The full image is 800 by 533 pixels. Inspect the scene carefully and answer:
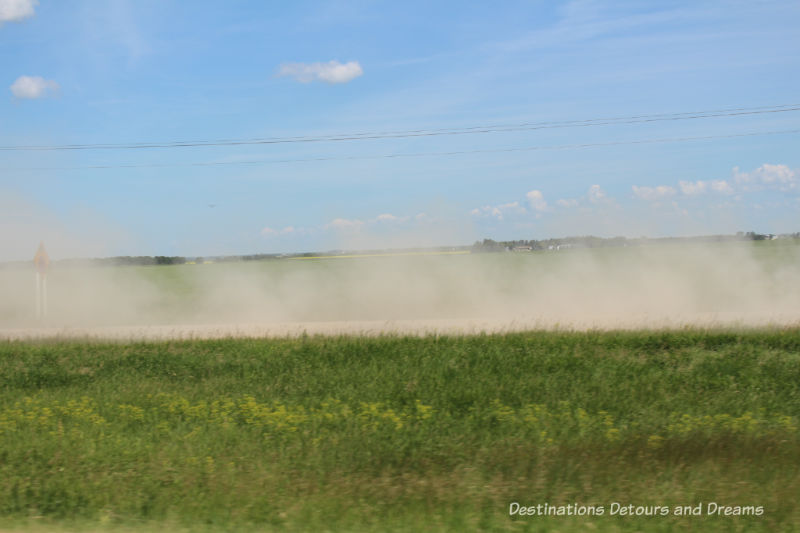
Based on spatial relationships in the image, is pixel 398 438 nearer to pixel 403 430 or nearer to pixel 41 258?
pixel 403 430

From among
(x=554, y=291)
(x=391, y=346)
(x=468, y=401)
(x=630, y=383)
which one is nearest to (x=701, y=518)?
(x=468, y=401)

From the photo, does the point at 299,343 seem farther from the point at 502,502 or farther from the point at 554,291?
the point at 554,291

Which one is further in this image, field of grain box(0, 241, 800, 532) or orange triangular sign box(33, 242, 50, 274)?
orange triangular sign box(33, 242, 50, 274)

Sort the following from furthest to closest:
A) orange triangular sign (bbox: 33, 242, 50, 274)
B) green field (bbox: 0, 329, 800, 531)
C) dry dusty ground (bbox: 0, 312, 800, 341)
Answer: orange triangular sign (bbox: 33, 242, 50, 274)
dry dusty ground (bbox: 0, 312, 800, 341)
green field (bbox: 0, 329, 800, 531)

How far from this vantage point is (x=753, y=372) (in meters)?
13.2

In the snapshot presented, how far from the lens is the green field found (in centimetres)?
641

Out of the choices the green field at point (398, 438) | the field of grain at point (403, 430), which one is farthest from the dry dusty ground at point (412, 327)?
the green field at point (398, 438)

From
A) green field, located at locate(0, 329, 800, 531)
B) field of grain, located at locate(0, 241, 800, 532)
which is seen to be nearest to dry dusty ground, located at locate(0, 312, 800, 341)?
field of grain, located at locate(0, 241, 800, 532)

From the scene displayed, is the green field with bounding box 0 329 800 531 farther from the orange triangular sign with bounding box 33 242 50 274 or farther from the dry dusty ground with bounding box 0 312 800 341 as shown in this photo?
the orange triangular sign with bounding box 33 242 50 274

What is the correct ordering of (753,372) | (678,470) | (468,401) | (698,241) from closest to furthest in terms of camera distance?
1. (678,470)
2. (468,401)
3. (753,372)
4. (698,241)

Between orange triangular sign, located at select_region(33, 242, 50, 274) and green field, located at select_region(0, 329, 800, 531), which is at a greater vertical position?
orange triangular sign, located at select_region(33, 242, 50, 274)

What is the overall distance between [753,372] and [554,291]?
81.6 ft

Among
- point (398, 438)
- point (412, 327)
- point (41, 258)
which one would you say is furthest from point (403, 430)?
point (41, 258)

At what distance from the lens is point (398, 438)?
28.3 ft
